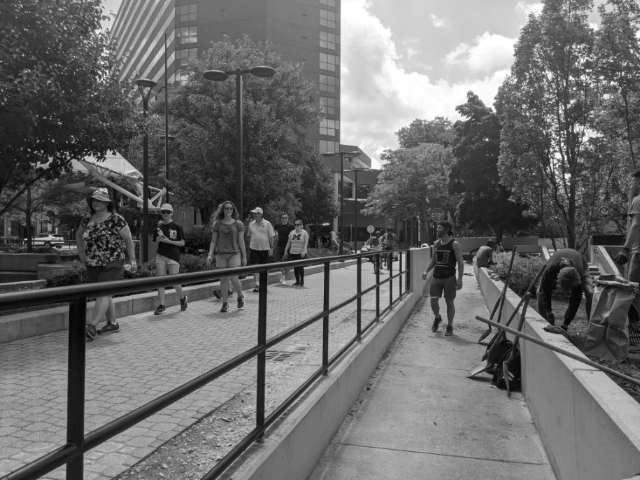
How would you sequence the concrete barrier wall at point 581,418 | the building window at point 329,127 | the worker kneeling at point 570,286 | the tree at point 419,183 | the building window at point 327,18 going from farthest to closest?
the building window at point 329,127
the building window at point 327,18
the tree at point 419,183
the worker kneeling at point 570,286
the concrete barrier wall at point 581,418

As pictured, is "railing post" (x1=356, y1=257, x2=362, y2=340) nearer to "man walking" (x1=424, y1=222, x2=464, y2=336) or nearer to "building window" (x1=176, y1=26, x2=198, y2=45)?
"man walking" (x1=424, y1=222, x2=464, y2=336)

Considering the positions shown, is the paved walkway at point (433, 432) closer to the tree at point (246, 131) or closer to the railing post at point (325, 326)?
the railing post at point (325, 326)

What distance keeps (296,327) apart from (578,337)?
2.52 metres

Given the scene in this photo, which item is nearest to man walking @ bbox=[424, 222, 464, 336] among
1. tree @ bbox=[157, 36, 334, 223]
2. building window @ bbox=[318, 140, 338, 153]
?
tree @ bbox=[157, 36, 334, 223]

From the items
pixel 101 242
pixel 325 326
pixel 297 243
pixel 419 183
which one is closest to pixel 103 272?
→ pixel 101 242

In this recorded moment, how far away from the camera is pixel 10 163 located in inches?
363

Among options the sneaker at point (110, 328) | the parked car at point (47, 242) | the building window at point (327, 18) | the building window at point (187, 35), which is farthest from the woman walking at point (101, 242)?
the building window at point (327, 18)

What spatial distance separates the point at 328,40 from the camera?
7288 cm

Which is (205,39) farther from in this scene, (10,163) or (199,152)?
(10,163)

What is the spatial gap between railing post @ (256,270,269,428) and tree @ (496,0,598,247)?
1075cm

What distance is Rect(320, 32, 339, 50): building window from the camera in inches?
2849

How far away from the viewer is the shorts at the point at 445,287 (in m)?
8.42

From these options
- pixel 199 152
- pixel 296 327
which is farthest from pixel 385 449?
pixel 199 152

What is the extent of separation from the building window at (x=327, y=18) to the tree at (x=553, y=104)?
6531cm
